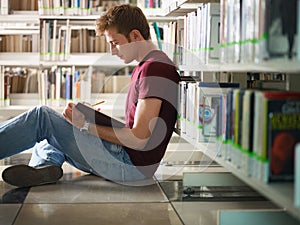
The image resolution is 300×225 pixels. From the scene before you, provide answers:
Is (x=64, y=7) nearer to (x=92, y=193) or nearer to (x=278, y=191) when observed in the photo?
(x=92, y=193)

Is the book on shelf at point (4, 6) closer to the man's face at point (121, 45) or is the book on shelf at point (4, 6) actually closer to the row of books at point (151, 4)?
the row of books at point (151, 4)

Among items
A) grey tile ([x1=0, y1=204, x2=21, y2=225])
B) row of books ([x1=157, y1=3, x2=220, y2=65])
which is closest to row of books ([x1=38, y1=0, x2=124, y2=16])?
row of books ([x1=157, y1=3, x2=220, y2=65])

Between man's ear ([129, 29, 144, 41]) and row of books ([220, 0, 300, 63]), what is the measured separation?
90 centimetres

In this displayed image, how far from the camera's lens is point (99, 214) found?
8.71 ft

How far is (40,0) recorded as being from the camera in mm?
5312

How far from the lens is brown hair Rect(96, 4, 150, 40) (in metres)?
3.08

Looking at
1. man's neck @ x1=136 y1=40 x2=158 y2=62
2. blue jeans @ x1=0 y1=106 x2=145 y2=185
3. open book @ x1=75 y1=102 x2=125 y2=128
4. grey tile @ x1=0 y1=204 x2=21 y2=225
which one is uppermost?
man's neck @ x1=136 y1=40 x2=158 y2=62

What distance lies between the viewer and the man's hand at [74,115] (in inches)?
120

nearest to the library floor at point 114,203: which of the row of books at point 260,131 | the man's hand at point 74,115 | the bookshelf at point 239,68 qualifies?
the bookshelf at point 239,68

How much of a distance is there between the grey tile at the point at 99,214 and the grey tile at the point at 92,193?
100mm

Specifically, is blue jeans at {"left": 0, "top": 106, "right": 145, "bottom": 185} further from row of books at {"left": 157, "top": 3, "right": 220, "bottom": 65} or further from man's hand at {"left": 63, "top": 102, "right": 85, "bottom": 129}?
row of books at {"left": 157, "top": 3, "right": 220, "bottom": 65}

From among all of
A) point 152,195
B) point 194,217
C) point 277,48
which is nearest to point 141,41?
point 152,195

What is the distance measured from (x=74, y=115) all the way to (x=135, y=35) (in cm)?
50

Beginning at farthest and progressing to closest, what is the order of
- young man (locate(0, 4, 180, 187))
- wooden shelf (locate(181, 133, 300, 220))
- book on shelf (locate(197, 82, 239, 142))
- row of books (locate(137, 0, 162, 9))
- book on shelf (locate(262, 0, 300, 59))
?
row of books (locate(137, 0, 162, 9)), young man (locate(0, 4, 180, 187)), book on shelf (locate(197, 82, 239, 142)), book on shelf (locate(262, 0, 300, 59)), wooden shelf (locate(181, 133, 300, 220))
